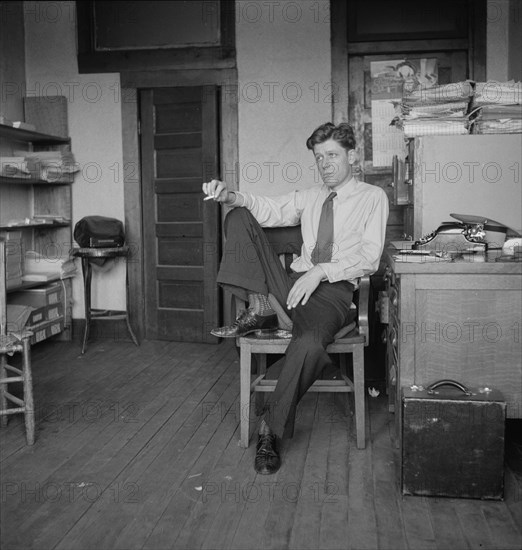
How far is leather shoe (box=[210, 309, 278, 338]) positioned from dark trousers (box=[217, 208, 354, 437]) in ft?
0.29

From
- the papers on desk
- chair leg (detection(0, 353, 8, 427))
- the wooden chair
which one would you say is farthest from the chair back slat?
the papers on desk

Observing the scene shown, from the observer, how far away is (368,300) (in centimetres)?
307

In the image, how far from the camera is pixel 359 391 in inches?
114

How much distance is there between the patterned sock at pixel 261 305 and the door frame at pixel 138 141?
2.10 m

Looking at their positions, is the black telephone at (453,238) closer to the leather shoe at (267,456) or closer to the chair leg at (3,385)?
the leather shoe at (267,456)

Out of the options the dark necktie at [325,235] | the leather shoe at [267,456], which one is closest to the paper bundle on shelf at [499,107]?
the dark necktie at [325,235]

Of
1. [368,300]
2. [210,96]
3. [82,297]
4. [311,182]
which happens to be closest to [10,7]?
[210,96]

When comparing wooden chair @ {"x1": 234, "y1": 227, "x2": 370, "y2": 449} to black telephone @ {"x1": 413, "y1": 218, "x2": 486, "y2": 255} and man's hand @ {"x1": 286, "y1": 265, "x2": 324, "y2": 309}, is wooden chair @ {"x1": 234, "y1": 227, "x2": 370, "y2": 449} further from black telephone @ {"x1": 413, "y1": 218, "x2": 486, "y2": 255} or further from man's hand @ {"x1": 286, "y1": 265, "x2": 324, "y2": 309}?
black telephone @ {"x1": 413, "y1": 218, "x2": 486, "y2": 255}

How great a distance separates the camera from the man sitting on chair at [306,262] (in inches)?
107

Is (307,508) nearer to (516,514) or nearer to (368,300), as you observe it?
(516,514)

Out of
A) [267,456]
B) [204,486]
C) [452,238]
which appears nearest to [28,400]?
[204,486]

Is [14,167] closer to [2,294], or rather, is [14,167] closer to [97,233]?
[97,233]

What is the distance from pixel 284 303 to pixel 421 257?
0.76 m

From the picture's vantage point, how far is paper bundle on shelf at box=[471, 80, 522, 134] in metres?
3.14
